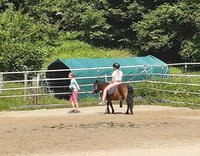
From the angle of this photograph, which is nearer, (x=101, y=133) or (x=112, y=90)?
(x=101, y=133)

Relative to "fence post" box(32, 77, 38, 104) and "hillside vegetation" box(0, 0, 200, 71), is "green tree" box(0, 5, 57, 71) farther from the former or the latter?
"fence post" box(32, 77, 38, 104)

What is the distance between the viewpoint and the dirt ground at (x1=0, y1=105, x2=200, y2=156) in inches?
384

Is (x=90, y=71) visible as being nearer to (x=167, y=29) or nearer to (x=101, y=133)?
(x=101, y=133)

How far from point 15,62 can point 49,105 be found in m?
8.66

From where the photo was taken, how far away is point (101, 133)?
40.0 ft

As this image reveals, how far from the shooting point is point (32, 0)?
40.8 metres

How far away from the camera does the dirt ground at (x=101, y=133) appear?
9.75 m

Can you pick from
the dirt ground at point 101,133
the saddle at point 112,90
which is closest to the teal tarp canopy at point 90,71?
the saddle at point 112,90

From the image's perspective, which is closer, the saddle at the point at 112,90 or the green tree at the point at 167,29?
the saddle at the point at 112,90

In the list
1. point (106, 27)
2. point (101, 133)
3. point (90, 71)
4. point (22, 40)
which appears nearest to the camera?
point (101, 133)

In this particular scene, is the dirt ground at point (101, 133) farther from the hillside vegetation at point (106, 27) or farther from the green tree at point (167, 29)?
the green tree at point (167, 29)

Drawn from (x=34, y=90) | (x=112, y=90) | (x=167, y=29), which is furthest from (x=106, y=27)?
(x=112, y=90)

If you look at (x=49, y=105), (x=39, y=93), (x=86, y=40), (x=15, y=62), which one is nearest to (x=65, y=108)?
(x=49, y=105)

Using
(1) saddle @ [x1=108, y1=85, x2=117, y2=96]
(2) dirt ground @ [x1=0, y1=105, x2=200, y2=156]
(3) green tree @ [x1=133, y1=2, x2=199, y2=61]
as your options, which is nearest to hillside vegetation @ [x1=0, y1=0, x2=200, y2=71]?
(3) green tree @ [x1=133, y1=2, x2=199, y2=61]
